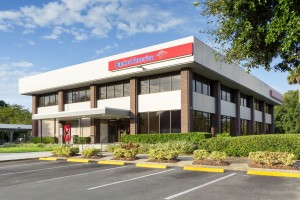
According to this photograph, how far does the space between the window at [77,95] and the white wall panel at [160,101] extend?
870 cm

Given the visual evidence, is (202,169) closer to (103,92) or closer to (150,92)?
(150,92)

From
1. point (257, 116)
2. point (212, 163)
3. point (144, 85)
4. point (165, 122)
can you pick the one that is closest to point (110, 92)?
point (144, 85)

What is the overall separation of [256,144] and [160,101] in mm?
12032

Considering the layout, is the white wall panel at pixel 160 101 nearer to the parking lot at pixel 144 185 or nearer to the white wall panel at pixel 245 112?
the parking lot at pixel 144 185

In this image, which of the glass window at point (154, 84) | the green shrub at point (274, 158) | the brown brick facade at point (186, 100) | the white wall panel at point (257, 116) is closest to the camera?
the green shrub at point (274, 158)

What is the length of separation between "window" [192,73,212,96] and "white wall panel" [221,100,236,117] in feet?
11.3

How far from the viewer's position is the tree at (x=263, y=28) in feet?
34.5

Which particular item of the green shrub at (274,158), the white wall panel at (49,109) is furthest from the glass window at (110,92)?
the green shrub at (274,158)

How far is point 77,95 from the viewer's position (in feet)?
128

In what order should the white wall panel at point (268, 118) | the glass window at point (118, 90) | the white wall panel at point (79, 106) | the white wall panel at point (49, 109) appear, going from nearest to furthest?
the glass window at point (118, 90), the white wall panel at point (79, 106), the white wall panel at point (49, 109), the white wall panel at point (268, 118)

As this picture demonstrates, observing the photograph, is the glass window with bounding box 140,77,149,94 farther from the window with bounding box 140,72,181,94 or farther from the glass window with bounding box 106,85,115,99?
the glass window with bounding box 106,85,115,99

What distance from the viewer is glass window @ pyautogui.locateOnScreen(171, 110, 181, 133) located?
2884cm

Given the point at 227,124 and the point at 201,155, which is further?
the point at 227,124

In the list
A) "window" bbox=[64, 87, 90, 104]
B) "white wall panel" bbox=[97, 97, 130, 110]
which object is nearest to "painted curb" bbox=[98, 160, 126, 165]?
"white wall panel" bbox=[97, 97, 130, 110]
